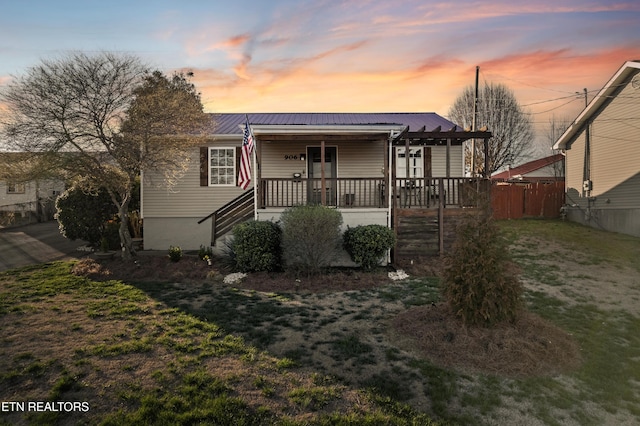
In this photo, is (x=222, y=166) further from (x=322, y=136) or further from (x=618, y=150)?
(x=618, y=150)

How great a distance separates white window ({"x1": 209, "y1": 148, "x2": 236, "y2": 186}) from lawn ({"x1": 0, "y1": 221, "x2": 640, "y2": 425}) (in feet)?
17.9

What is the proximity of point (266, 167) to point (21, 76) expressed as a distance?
6.95 metres

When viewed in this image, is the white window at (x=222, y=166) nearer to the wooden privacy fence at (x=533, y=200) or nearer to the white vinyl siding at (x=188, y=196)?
the white vinyl siding at (x=188, y=196)

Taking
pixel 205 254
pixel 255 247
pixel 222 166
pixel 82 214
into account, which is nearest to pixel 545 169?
pixel 222 166

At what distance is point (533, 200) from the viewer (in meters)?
17.5

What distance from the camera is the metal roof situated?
45.6ft

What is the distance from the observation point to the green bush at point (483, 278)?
4.67 metres

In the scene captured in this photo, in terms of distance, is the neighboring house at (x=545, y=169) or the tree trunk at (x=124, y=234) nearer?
the tree trunk at (x=124, y=234)

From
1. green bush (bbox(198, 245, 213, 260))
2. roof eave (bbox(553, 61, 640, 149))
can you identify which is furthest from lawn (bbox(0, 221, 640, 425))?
roof eave (bbox(553, 61, 640, 149))

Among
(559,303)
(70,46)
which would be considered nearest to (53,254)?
(70,46)

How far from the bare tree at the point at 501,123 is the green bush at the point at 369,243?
19.8m

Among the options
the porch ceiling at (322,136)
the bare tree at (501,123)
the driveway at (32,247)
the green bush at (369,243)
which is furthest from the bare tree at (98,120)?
the bare tree at (501,123)

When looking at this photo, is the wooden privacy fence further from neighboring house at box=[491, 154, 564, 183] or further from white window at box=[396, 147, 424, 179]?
neighboring house at box=[491, 154, 564, 183]

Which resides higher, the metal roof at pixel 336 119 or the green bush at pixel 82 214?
the metal roof at pixel 336 119
